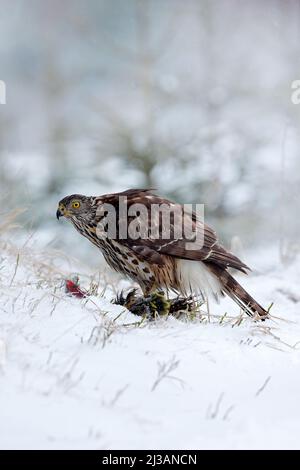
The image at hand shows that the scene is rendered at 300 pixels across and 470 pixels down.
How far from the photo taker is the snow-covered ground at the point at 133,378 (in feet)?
7.25

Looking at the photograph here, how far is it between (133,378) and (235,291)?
5.59ft

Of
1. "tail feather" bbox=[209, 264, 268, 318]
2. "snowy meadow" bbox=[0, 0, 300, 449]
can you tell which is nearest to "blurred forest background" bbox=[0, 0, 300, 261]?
"snowy meadow" bbox=[0, 0, 300, 449]

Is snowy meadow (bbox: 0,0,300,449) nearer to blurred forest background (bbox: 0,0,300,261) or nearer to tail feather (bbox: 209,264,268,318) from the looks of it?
blurred forest background (bbox: 0,0,300,261)

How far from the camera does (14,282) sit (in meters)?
3.63

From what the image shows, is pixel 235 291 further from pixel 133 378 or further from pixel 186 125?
pixel 186 125

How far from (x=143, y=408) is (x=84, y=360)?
396mm

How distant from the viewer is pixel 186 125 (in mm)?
11031

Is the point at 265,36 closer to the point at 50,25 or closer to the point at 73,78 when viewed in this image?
the point at 73,78

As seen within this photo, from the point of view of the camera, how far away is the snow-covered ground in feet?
7.25

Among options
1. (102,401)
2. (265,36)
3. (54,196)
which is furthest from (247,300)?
(265,36)

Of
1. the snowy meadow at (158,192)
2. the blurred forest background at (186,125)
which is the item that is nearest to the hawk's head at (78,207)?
the snowy meadow at (158,192)

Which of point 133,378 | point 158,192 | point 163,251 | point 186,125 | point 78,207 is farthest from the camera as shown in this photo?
point 186,125

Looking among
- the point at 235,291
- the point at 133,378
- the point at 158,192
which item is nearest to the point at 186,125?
the point at 158,192

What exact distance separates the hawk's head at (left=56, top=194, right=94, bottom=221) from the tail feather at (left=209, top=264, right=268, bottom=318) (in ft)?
3.00
